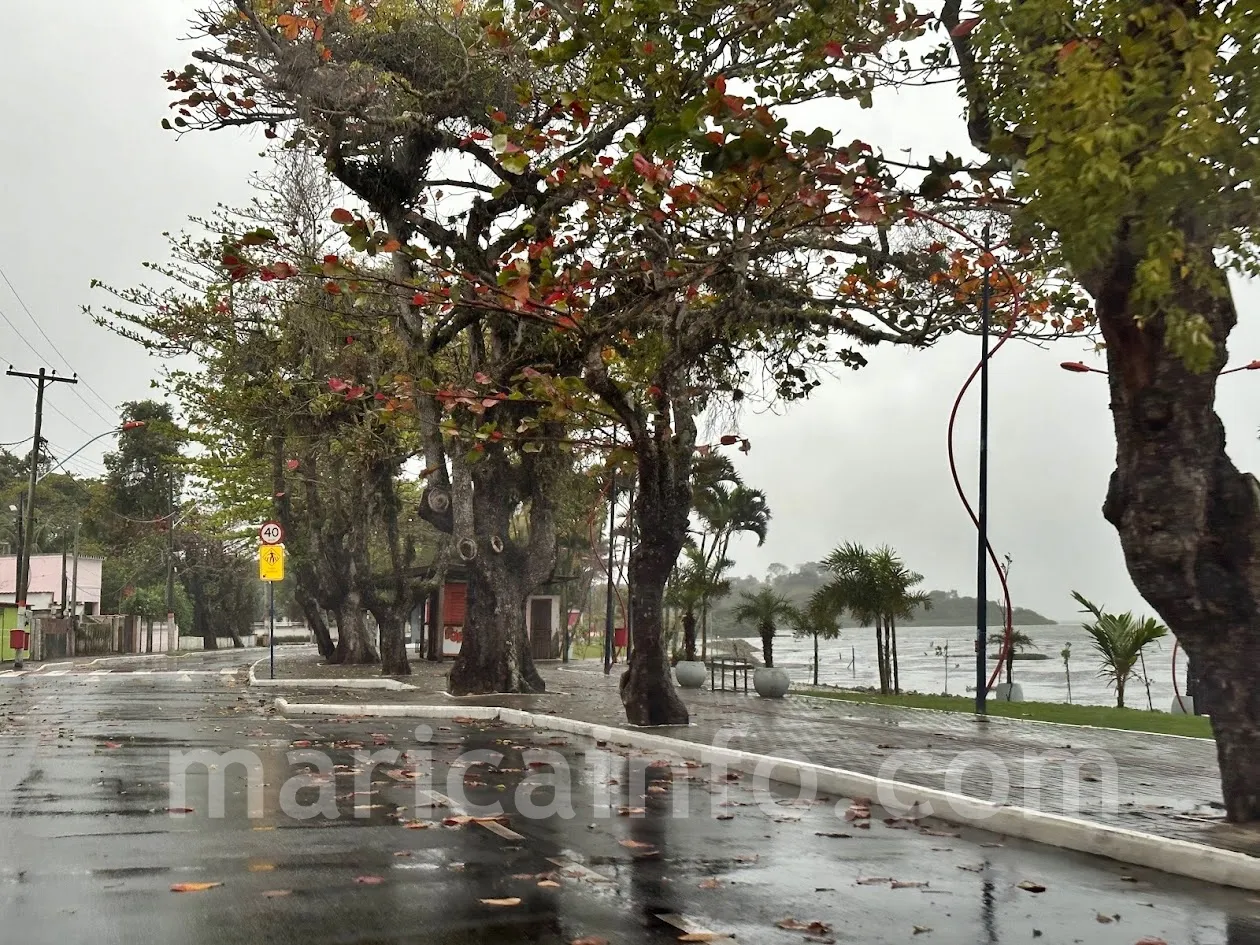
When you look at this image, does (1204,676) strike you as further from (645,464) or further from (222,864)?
(645,464)

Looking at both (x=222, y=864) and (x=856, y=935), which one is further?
(x=222, y=864)

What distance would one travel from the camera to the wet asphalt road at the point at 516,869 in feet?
19.4

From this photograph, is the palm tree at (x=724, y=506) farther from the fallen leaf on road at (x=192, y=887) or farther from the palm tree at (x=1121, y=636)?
the fallen leaf on road at (x=192, y=887)

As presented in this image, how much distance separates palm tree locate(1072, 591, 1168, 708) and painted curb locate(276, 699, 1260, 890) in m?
13.3

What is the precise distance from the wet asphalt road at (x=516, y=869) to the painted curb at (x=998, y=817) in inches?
7.6

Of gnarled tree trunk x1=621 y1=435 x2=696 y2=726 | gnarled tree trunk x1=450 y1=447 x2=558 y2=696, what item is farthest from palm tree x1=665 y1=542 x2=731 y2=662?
gnarled tree trunk x1=621 y1=435 x2=696 y2=726

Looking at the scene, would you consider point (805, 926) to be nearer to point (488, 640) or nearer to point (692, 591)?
point (488, 640)

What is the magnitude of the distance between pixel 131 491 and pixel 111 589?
19.0 meters

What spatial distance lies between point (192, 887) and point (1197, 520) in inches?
255

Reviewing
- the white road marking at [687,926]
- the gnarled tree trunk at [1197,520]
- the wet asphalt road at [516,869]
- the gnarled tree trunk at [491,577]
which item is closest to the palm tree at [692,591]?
the gnarled tree trunk at [491,577]

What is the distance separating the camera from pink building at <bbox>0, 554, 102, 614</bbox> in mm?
77938

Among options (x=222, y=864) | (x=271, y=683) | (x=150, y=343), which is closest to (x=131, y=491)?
(x=150, y=343)

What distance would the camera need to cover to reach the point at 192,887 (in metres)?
6.56

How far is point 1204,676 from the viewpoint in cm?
893
